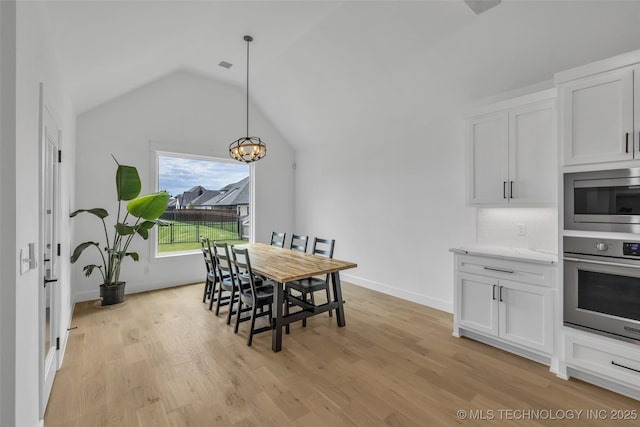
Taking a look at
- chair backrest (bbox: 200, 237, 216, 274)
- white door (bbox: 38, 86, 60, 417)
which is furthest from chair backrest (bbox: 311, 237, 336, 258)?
white door (bbox: 38, 86, 60, 417)

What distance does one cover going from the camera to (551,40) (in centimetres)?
277

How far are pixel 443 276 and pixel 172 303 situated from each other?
3943 millimetres

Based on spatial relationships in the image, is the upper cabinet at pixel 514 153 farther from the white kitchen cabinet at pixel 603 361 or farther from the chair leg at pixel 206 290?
the chair leg at pixel 206 290

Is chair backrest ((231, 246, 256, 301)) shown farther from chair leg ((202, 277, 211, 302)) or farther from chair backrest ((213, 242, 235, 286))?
chair leg ((202, 277, 211, 302))

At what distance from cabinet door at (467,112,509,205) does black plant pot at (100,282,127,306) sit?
193 inches

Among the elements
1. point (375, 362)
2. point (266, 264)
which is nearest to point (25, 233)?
point (266, 264)

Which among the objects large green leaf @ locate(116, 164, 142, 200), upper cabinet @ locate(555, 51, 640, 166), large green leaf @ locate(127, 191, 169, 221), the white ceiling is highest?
the white ceiling

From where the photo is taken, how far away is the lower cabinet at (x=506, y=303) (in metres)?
2.56

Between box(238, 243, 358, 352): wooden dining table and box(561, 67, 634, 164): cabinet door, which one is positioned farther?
box(238, 243, 358, 352): wooden dining table

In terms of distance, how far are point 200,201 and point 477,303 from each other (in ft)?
16.1

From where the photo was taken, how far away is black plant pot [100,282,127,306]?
13.4 ft

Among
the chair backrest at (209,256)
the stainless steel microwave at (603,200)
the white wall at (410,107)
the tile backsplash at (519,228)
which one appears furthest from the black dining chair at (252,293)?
the stainless steel microwave at (603,200)

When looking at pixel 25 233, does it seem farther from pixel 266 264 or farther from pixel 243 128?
pixel 243 128
